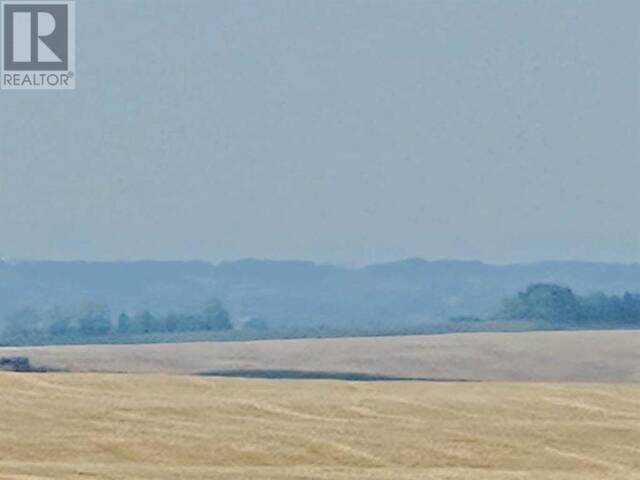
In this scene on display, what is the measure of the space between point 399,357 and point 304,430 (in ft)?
17.4

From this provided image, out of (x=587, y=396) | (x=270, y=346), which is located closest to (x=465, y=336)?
(x=270, y=346)

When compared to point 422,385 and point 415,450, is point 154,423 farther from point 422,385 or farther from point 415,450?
point 422,385

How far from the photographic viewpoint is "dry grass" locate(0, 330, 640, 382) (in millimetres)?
18906

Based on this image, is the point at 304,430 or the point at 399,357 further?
the point at 399,357

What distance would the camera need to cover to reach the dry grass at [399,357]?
18.9 metres

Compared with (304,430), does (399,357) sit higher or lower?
higher

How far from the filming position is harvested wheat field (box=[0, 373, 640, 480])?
1311 cm

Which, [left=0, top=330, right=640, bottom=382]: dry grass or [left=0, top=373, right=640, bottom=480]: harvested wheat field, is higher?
[left=0, top=330, right=640, bottom=382]: dry grass

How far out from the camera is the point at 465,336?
20.4 meters

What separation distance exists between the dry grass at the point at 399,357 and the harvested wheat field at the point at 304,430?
1.74 metres

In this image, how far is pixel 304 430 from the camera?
14.4 meters

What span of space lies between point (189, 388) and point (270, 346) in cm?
322

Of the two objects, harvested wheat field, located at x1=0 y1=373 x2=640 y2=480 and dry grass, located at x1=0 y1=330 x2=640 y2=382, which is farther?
dry grass, located at x1=0 y1=330 x2=640 y2=382

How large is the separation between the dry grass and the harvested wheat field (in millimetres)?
1737
